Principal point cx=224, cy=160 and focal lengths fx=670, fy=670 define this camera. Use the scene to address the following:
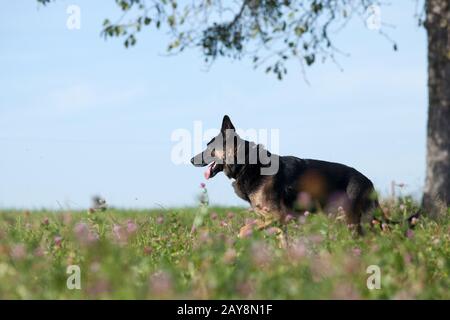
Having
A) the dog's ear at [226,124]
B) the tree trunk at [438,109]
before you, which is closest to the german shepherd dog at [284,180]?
the dog's ear at [226,124]

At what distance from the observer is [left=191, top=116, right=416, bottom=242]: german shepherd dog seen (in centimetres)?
1081

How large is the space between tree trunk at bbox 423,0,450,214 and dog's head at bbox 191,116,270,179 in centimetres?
373

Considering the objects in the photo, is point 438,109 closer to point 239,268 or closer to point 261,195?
point 261,195

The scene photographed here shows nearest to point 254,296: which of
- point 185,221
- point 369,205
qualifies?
point 185,221

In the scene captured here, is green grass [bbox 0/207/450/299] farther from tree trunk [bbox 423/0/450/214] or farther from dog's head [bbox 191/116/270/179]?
tree trunk [bbox 423/0/450/214]

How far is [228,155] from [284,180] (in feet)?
3.34

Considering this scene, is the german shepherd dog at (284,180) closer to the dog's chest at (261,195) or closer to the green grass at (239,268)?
the dog's chest at (261,195)

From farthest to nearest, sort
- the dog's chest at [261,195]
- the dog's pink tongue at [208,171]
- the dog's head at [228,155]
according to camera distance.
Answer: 1. the dog's pink tongue at [208,171]
2. the dog's head at [228,155]
3. the dog's chest at [261,195]

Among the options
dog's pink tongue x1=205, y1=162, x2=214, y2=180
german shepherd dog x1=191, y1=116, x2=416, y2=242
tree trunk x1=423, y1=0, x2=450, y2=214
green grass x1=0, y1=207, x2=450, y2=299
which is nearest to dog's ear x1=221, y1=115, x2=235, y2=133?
german shepherd dog x1=191, y1=116, x2=416, y2=242

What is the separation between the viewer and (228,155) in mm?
Answer: 11125

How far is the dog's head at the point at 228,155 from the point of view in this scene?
36.1 feet

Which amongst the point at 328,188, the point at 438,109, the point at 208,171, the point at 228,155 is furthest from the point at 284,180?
the point at 438,109
